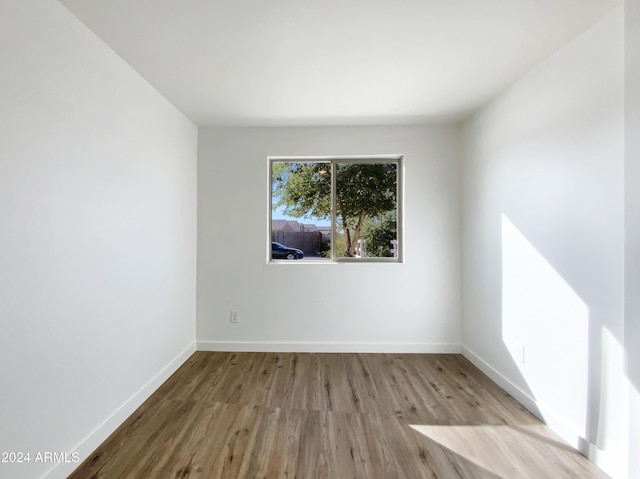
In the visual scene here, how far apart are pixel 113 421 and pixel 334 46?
270cm

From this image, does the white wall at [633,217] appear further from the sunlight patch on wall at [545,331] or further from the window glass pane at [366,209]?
the window glass pane at [366,209]

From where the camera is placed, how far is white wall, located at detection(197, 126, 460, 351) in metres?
3.05

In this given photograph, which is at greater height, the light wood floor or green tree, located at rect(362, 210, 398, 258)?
green tree, located at rect(362, 210, 398, 258)

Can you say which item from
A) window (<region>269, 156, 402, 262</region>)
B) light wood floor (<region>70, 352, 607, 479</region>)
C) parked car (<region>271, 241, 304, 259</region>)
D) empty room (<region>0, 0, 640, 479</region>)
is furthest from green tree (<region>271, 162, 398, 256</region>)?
light wood floor (<region>70, 352, 607, 479</region>)

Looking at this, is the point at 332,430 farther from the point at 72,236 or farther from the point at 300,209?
the point at 300,209

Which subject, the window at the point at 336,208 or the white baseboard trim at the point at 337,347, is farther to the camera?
the window at the point at 336,208

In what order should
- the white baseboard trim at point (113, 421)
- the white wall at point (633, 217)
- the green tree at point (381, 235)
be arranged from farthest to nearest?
the green tree at point (381, 235)
the white baseboard trim at point (113, 421)
the white wall at point (633, 217)

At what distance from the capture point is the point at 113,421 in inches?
71.1

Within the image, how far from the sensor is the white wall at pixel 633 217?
133cm

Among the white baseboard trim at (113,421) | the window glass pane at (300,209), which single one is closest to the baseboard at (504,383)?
the window glass pane at (300,209)

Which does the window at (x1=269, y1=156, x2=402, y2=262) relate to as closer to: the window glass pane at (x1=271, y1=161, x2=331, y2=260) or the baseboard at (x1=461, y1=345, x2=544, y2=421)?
the window glass pane at (x1=271, y1=161, x2=331, y2=260)

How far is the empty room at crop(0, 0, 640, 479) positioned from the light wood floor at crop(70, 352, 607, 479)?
2cm

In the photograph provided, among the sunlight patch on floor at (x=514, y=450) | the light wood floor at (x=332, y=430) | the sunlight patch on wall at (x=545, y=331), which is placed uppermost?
the sunlight patch on wall at (x=545, y=331)

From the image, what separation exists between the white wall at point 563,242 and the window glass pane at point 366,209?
0.92 m
